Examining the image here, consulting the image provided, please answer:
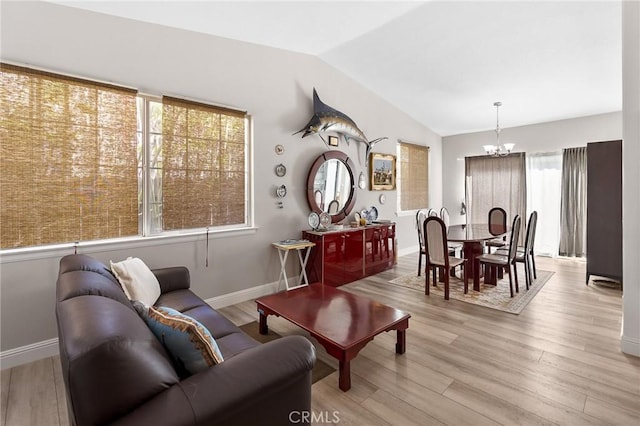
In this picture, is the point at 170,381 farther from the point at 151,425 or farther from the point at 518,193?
the point at 518,193

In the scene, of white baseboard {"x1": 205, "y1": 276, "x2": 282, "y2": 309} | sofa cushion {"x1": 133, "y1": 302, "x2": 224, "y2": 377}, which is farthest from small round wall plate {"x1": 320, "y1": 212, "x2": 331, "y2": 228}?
sofa cushion {"x1": 133, "y1": 302, "x2": 224, "y2": 377}

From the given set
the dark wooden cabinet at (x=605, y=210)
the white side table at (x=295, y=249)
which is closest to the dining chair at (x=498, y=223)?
the dark wooden cabinet at (x=605, y=210)

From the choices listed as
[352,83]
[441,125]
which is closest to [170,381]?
[352,83]

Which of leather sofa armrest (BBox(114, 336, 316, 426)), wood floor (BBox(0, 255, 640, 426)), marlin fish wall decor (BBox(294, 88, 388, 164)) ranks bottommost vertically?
wood floor (BBox(0, 255, 640, 426))

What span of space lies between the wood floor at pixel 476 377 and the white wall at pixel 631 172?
0.94 feet

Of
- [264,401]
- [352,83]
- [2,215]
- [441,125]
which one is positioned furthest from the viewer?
[441,125]

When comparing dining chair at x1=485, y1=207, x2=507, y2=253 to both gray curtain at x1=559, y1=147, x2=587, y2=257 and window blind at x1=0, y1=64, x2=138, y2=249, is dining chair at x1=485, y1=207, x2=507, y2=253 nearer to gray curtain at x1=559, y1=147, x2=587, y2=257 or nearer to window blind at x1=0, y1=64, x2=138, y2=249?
gray curtain at x1=559, y1=147, x2=587, y2=257

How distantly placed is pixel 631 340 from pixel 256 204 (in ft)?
12.3

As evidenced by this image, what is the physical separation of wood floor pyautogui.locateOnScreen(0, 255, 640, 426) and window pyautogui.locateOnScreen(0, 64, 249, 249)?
116 centimetres

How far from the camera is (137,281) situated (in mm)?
2404

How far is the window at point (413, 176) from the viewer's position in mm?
6375

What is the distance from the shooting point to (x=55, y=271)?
2.61m

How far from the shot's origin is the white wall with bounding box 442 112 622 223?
17.8 feet

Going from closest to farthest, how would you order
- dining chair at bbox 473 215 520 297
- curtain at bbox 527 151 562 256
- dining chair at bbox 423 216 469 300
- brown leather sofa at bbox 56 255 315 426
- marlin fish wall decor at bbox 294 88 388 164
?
brown leather sofa at bbox 56 255 315 426 → dining chair at bbox 423 216 469 300 → dining chair at bbox 473 215 520 297 → marlin fish wall decor at bbox 294 88 388 164 → curtain at bbox 527 151 562 256
